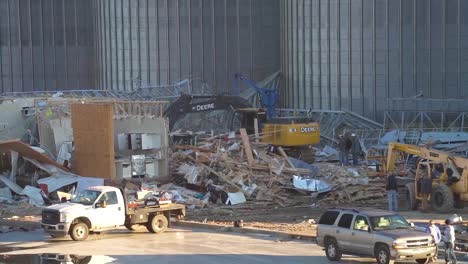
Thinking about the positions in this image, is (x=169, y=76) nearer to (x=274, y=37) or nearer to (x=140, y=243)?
(x=274, y=37)

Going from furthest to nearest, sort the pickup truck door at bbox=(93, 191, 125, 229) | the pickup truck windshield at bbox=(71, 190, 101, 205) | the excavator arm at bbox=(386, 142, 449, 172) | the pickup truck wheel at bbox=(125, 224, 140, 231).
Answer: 1. the excavator arm at bbox=(386, 142, 449, 172)
2. the pickup truck wheel at bbox=(125, 224, 140, 231)
3. the pickup truck windshield at bbox=(71, 190, 101, 205)
4. the pickup truck door at bbox=(93, 191, 125, 229)

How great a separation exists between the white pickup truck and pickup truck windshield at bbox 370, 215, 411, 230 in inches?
358

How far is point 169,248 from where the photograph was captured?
2333cm

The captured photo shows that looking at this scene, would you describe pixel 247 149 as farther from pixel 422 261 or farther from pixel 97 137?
pixel 422 261

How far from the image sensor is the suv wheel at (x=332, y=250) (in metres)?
20.2

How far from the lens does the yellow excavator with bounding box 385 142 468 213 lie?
29.8 meters

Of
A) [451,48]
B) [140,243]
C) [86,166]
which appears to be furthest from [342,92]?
[140,243]

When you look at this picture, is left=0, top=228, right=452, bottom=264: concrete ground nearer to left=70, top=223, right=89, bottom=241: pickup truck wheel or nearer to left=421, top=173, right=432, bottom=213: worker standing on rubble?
left=70, top=223, right=89, bottom=241: pickup truck wheel

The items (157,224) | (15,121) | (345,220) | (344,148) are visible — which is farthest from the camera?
(344,148)

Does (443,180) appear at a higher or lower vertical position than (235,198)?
higher

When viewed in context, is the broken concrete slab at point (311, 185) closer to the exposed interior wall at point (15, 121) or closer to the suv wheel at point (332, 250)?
the exposed interior wall at point (15, 121)

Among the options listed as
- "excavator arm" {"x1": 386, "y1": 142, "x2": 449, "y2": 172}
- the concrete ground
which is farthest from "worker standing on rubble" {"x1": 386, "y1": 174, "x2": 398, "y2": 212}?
the concrete ground

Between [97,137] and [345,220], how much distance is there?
17.6 meters

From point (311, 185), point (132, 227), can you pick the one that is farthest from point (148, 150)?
point (132, 227)
